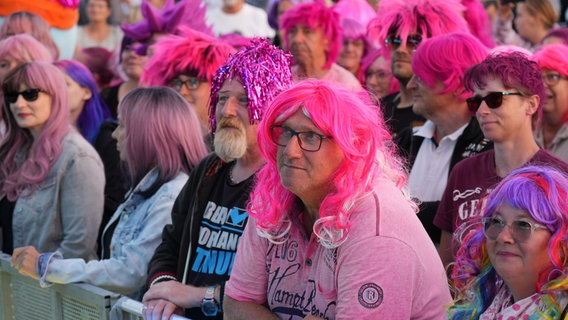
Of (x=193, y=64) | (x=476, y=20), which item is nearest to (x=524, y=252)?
(x=193, y=64)

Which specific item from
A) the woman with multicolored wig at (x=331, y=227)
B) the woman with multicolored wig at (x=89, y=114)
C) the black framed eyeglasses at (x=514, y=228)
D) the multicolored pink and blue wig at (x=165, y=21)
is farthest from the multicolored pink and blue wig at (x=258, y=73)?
the multicolored pink and blue wig at (x=165, y=21)

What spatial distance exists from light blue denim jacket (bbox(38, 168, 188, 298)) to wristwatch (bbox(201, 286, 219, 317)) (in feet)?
2.41

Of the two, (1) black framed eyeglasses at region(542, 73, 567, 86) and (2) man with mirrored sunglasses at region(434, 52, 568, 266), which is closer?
(2) man with mirrored sunglasses at region(434, 52, 568, 266)

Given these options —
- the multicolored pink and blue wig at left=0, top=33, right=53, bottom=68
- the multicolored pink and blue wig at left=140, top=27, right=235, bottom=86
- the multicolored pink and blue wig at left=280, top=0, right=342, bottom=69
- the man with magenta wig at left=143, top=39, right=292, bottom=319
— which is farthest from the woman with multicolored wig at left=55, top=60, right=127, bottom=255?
the man with magenta wig at left=143, top=39, right=292, bottom=319

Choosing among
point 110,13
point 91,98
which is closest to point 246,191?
point 91,98

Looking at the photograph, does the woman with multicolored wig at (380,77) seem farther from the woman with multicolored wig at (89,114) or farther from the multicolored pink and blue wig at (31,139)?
the multicolored pink and blue wig at (31,139)

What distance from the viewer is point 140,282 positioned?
163 inches

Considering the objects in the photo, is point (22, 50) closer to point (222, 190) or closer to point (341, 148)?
point (222, 190)

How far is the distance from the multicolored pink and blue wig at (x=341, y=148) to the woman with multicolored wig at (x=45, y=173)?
207cm

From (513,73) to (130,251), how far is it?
1822mm

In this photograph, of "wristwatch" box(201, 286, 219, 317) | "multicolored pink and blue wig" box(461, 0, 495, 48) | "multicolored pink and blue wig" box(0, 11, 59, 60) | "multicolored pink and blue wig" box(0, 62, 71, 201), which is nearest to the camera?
"wristwatch" box(201, 286, 219, 317)

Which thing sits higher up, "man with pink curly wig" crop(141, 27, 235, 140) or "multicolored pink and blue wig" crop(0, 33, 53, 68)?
"man with pink curly wig" crop(141, 27, 235, 140)

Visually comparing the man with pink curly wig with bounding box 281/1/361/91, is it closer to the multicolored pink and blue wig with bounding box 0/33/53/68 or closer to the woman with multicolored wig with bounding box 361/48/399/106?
the woman with multicolored wig with bounding box 361/48/399/106

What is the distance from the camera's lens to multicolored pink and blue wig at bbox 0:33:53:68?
646 centimetres
